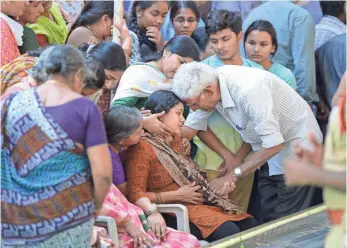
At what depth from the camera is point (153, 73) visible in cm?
529

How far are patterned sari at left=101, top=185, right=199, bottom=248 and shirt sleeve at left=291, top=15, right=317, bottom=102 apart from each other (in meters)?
2.38

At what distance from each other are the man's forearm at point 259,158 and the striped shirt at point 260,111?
0.04 meters

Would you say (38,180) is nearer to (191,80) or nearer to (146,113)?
(146,113)

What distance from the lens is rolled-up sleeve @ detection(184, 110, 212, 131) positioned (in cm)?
541

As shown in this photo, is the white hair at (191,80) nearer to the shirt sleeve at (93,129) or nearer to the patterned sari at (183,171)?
the patterned sari at (183,171)

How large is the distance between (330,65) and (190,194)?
2533 millimetres

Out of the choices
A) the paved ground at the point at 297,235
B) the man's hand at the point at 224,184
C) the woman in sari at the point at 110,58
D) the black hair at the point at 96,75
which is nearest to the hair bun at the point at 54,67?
the black hair at the point at 96,75

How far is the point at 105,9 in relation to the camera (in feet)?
19.1

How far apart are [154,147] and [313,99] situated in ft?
7.49

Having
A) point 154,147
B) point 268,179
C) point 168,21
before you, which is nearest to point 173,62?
point 154,147

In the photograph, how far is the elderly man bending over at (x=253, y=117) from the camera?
5070 mm

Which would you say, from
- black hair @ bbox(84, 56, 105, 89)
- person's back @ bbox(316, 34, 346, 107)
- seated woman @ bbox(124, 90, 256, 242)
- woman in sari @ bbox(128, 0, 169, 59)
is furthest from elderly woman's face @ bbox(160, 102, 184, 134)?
person's back @ bbox(316, 34, 346, 107)

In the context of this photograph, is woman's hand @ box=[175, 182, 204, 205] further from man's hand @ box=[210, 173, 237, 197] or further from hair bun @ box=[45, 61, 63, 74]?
hair bun @ box=[45, 61, 63, 74]

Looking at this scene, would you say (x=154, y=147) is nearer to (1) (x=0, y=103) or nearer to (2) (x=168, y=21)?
(1) (x=0, y=103)
